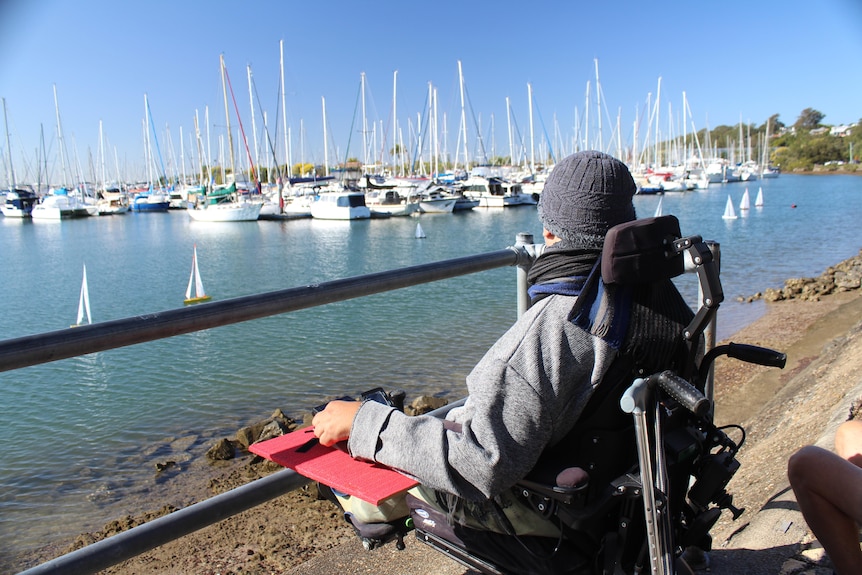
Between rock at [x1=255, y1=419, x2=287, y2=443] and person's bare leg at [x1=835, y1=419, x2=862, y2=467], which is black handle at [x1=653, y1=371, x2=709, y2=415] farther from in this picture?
rock at [x1=255, y1=419, x2=287, y2=443]

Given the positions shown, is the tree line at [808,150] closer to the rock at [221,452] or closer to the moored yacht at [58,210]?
the moored yacht at [58,210]

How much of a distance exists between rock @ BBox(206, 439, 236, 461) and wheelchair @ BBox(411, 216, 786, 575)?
21.7 ft

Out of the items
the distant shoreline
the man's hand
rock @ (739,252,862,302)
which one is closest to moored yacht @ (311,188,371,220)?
rock @ (739,252,862,302)

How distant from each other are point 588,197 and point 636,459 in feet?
2.37

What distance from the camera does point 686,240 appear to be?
1.72 m

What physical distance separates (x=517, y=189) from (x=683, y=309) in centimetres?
6238

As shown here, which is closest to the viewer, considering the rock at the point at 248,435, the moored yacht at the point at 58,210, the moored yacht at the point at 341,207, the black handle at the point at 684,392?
the black handle at the point at 684,392

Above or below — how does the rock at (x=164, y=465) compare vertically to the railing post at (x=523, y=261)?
below

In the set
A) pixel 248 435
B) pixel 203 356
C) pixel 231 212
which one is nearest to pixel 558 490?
pixel 248 435

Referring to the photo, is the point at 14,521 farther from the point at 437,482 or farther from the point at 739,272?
the point at 739,272

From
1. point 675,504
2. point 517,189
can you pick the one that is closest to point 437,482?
point 675,504

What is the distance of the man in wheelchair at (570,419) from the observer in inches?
67.1

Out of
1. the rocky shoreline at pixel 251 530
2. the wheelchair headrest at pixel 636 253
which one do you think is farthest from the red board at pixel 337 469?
the rocky shoreline at pixel 251 530

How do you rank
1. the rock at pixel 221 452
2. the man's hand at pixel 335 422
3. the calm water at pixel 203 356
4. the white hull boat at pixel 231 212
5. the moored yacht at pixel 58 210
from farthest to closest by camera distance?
1. the moored yacht at pixel 58 210
2. the white hull boat at pixel 231 212
3. the calm water at pixel 203 356
4. the rock at pixel 221 452
5. the man's hand at pixel 335 422
